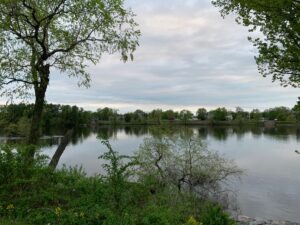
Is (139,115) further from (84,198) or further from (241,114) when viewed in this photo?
(84,198)

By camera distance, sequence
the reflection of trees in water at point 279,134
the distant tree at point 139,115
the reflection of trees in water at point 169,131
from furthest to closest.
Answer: the distant tree at point 139,115 < the reflection of trees in water at point 279,134 < the reflection of trees in water at point 169,131

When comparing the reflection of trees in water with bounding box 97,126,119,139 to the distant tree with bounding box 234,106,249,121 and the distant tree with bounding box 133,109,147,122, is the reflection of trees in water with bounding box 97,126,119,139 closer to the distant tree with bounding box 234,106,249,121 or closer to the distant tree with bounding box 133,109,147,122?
the distant tree with bounding box 133,109,147,122

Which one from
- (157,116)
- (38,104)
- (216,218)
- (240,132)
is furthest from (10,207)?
(240,132)

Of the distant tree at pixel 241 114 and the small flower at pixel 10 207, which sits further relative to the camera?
the distant tree at pixel 241 114

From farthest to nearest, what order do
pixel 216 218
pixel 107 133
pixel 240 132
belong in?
pixel 240 132 → pixel 107 133 → pixel 216 218

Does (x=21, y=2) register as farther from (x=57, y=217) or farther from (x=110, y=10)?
(x=57, y=217)

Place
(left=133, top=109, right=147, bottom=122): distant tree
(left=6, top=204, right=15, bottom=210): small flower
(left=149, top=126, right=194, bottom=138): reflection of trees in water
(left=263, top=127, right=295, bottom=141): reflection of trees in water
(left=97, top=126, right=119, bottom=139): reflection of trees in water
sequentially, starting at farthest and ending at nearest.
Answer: (left=133, top=109, right=147, bottom=122): distant tree < (left=263, top=127, right=295, bottom=141): reflection of trees in water < (left=149, top=126, right=194, bottom=138): reflection of trees in water < (left=97, top=126, right=119, bottom=139): reflection of trees in water < (left=6, top=204, right=15, bottom=210): small flower

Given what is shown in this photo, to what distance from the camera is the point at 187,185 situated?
66.4ft

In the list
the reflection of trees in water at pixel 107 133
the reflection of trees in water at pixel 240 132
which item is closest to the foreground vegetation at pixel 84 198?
the reflection of trees in water at pixel 107 133

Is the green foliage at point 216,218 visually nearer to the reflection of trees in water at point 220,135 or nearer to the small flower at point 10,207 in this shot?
the small flower at point 10,207

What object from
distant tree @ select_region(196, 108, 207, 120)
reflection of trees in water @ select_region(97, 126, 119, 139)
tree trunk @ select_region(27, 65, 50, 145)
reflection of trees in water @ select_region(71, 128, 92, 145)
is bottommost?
reflection of trees in water @ select_region(71, 128, 92, 145)

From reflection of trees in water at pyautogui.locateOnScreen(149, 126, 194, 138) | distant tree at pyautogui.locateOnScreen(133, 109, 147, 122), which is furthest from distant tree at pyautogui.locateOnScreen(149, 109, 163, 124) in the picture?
distant tree at pyautogui.locateOnScreen(133, 109, 147, 122)

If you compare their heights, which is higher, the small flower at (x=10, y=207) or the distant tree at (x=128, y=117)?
the distant tree at (x=128, y=117)

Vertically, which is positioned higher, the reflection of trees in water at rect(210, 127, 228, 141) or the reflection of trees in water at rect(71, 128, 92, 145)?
the reflection of trees in water at rect(210, 127, 228, 141)
